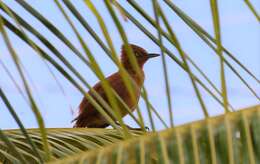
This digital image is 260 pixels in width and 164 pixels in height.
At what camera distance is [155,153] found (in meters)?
1.38

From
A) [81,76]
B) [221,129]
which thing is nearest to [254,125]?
[221,129]

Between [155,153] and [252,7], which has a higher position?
[252,7]

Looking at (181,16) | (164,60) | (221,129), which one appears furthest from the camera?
(181,16)

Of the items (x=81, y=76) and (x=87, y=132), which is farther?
(x=87, y=132)

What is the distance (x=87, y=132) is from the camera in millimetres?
3574

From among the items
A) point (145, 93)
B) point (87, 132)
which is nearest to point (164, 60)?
point (145, 93)

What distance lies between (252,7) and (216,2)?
9cm

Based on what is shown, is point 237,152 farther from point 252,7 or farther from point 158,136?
point 252,7

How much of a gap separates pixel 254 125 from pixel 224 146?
0.09 metres

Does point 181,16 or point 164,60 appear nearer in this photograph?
point 164,60

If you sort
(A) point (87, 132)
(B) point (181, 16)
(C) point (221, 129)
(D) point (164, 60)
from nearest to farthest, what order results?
(D) point (164, 60), (C) point (221, 129), (B) point (181, 16), (A) point (87, 132)

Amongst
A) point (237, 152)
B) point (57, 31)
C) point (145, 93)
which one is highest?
point (57, 31)

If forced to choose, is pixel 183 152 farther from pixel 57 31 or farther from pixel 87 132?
pixel 87 132

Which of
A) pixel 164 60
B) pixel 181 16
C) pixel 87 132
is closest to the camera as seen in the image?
pixel 164 60
